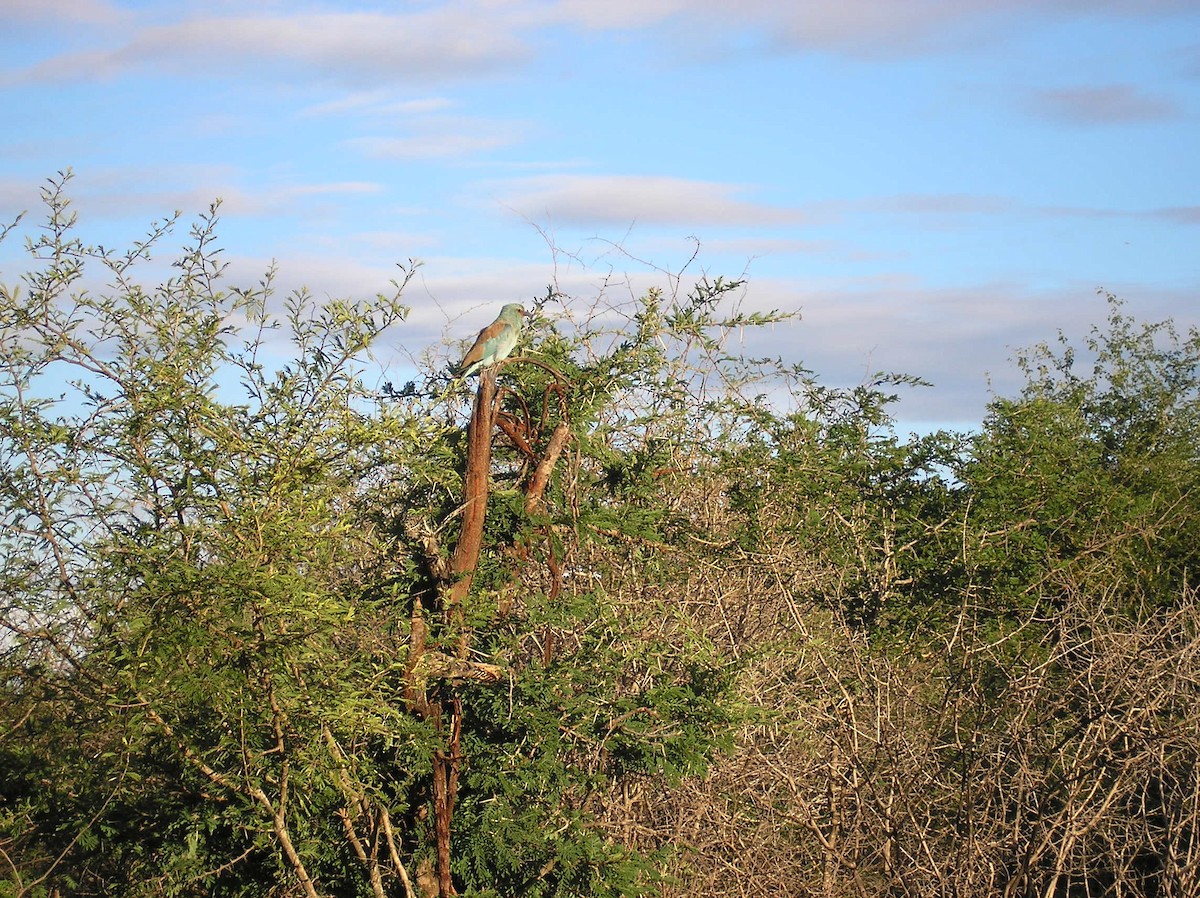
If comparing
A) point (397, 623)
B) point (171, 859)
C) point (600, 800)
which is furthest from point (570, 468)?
point (171, 859)

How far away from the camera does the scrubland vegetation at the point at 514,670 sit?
17.3ft

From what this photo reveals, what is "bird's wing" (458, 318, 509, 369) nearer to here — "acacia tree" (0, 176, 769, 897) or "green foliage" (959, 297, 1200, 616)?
"acacia tree" (0, 176, 769, 897)

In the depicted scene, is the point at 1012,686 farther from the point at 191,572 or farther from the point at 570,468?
the point at 191,572

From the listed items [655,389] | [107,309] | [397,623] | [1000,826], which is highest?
[107,309]

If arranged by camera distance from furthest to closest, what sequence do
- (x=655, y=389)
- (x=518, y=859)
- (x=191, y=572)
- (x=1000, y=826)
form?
(x=655, y=389), (x=1000, y=826), (x=518, y=859), (x=191, y=572)

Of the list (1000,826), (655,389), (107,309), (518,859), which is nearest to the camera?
(107,309)

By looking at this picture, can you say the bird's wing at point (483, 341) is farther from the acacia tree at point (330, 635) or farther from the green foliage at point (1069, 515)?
the green foliage at point (1069, 515)

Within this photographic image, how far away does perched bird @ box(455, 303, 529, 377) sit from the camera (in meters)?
6.15

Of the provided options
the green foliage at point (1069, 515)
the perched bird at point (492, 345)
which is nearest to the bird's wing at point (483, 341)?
the perched bird at point (492, 345)

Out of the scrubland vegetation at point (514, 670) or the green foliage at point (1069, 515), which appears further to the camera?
the green foliage at point (1069, 515)

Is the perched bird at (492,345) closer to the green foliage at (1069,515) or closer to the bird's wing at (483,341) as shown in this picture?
the bird's wing at (483,341)

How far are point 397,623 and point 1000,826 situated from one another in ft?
11.3

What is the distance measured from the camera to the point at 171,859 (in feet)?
18.7

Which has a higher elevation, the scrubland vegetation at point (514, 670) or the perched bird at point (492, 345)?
the perched bird at point (492, 345)
